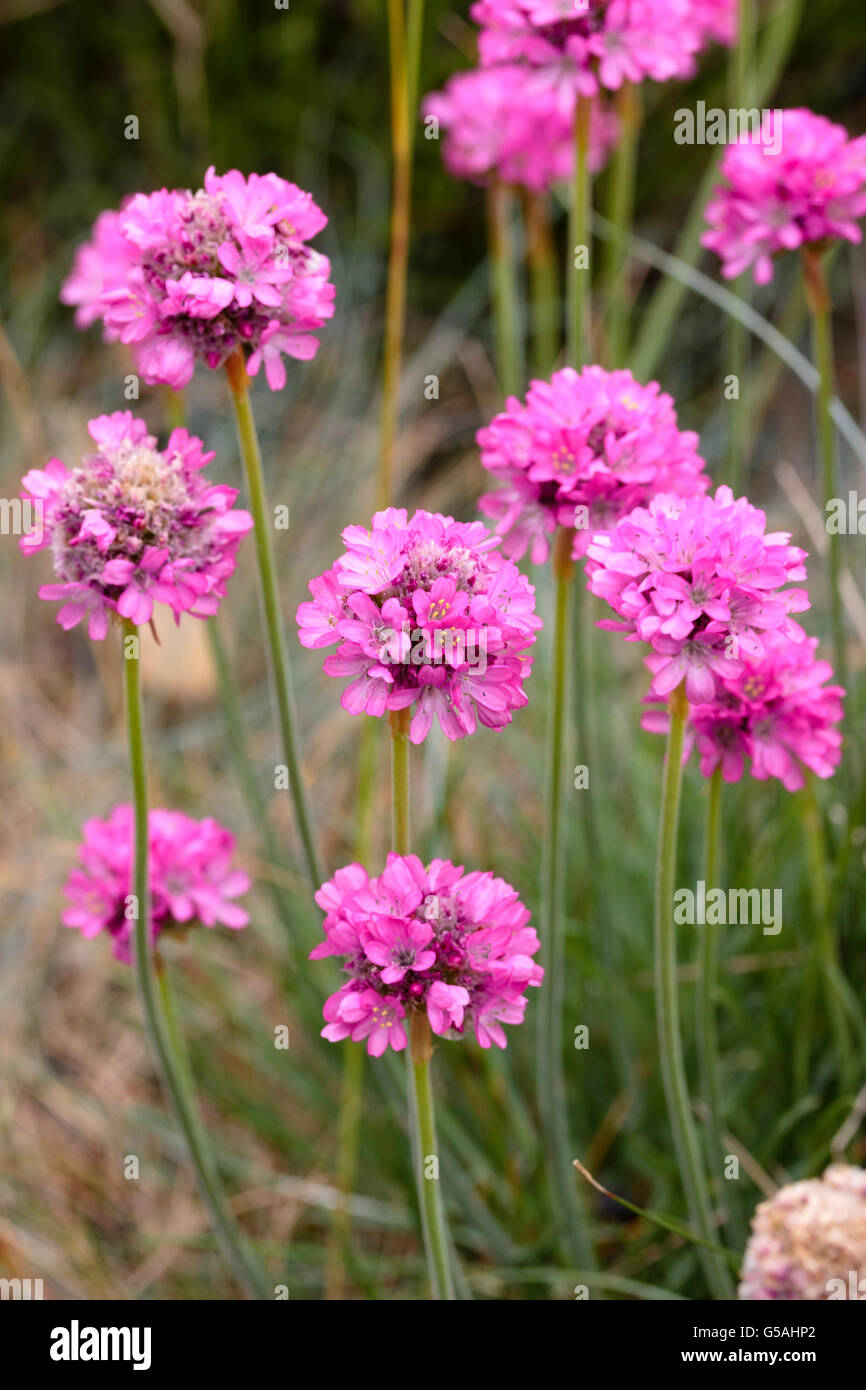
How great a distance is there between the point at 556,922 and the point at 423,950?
425 mm

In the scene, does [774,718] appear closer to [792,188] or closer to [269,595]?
[269,595]

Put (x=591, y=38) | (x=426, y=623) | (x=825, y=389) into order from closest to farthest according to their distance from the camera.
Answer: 1. (x=426, y=623)
2. (x=591, y=38)
3. (x=825, y=389)

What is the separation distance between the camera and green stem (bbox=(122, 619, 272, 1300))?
1.20m

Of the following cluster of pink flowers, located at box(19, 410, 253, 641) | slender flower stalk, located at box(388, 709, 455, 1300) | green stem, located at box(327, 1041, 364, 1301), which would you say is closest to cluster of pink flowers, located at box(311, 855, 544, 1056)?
slender flower stalk, located at box(388, 709, 455, 1300)

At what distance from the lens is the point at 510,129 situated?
215 centimetres

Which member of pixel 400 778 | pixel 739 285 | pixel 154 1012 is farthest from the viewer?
pixel 739 285

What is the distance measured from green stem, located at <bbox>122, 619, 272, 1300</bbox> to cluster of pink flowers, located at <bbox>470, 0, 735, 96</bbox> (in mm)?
828

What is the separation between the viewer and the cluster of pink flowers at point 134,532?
3.78 feet

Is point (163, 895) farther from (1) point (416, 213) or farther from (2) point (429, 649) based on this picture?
(1) point (416, 213)

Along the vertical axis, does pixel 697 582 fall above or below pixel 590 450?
below

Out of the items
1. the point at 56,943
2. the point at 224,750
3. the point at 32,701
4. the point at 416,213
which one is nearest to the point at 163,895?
the point at 56,943

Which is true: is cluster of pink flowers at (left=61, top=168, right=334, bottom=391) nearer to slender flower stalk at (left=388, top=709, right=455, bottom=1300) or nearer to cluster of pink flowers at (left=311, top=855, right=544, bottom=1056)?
slender flower stalk at (left=388, top=709, right=455, bottom=1300)

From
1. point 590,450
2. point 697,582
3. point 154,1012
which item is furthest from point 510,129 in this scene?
point 154,1012

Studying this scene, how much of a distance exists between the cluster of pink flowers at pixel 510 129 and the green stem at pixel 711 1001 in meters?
1.18
